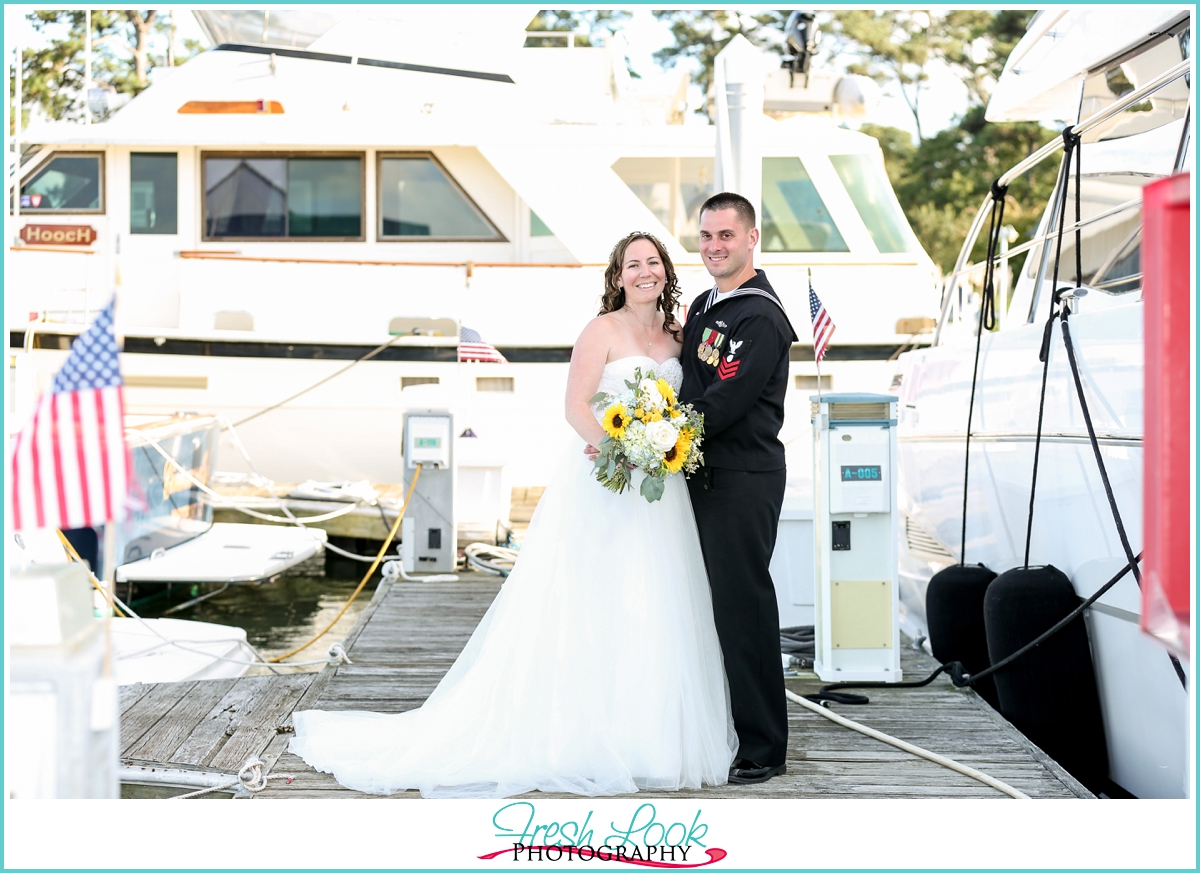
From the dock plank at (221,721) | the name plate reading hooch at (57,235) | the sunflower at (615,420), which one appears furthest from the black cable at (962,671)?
the name plate reading hooch at (57,235)

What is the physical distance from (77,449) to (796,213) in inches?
391

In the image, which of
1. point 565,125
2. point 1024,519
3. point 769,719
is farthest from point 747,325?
point 565,125

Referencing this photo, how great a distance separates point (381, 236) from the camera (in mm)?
11477

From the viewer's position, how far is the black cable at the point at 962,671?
387cm

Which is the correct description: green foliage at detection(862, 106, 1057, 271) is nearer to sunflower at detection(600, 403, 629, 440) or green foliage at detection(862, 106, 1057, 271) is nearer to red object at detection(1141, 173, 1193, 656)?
sunflower at detection(600, 403, 629, 440)

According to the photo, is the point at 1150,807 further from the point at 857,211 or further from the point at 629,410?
the point at 857,211

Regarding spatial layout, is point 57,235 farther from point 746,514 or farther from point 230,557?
point 746,514

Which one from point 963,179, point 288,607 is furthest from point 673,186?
point 963,179

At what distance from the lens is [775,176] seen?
436 inches

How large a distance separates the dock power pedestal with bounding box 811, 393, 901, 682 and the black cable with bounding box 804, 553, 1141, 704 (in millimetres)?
57

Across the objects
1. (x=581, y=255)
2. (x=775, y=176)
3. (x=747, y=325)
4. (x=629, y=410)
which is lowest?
(x=629, y=410)

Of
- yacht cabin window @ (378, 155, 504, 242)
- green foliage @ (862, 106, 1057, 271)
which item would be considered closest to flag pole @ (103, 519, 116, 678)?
yacht cabin window @ (378, 155, 504, 242)

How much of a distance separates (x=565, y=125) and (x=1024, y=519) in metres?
7.94

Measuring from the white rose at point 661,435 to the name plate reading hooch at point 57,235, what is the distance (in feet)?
32.0
